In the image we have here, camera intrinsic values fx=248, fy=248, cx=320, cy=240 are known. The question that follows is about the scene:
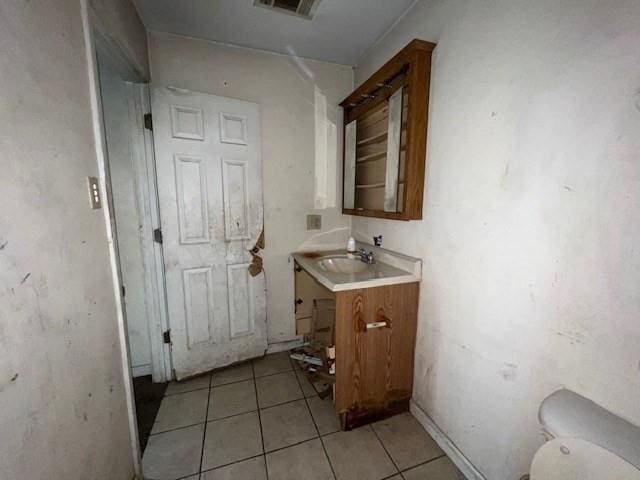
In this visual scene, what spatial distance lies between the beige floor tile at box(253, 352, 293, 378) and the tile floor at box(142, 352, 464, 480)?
161mm

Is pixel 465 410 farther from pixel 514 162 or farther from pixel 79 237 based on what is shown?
pixel 79 237

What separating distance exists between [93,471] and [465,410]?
58.2 inches

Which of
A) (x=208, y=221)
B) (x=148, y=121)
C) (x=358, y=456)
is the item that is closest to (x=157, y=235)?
(x=208, y=221)

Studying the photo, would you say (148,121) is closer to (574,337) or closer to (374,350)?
(374,350)

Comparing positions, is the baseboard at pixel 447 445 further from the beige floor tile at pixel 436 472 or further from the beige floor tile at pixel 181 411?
the beige floor tile at pixel 181 411

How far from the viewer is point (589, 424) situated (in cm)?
67

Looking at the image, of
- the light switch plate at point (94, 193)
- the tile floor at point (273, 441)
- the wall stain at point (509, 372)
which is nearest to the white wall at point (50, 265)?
the light switch plate at point (94, 193)

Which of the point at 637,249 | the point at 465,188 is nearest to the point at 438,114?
the point at 465,188

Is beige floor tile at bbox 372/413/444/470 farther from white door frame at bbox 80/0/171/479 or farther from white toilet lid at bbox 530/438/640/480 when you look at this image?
white door frame at bbox 80/0/171/479

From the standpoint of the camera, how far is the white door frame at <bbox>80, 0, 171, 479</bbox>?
3.02ft

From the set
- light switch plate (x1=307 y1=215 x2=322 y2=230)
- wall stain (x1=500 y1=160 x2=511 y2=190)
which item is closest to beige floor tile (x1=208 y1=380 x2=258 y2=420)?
light switch plate (x1=307 y1=215 x2=322 y2=230)

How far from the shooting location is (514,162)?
93 centimetres

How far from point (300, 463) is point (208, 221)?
1.51m

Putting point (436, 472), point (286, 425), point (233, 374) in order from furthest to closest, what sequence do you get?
point (233, 374)
point (286, 425)
point (436, 472)
